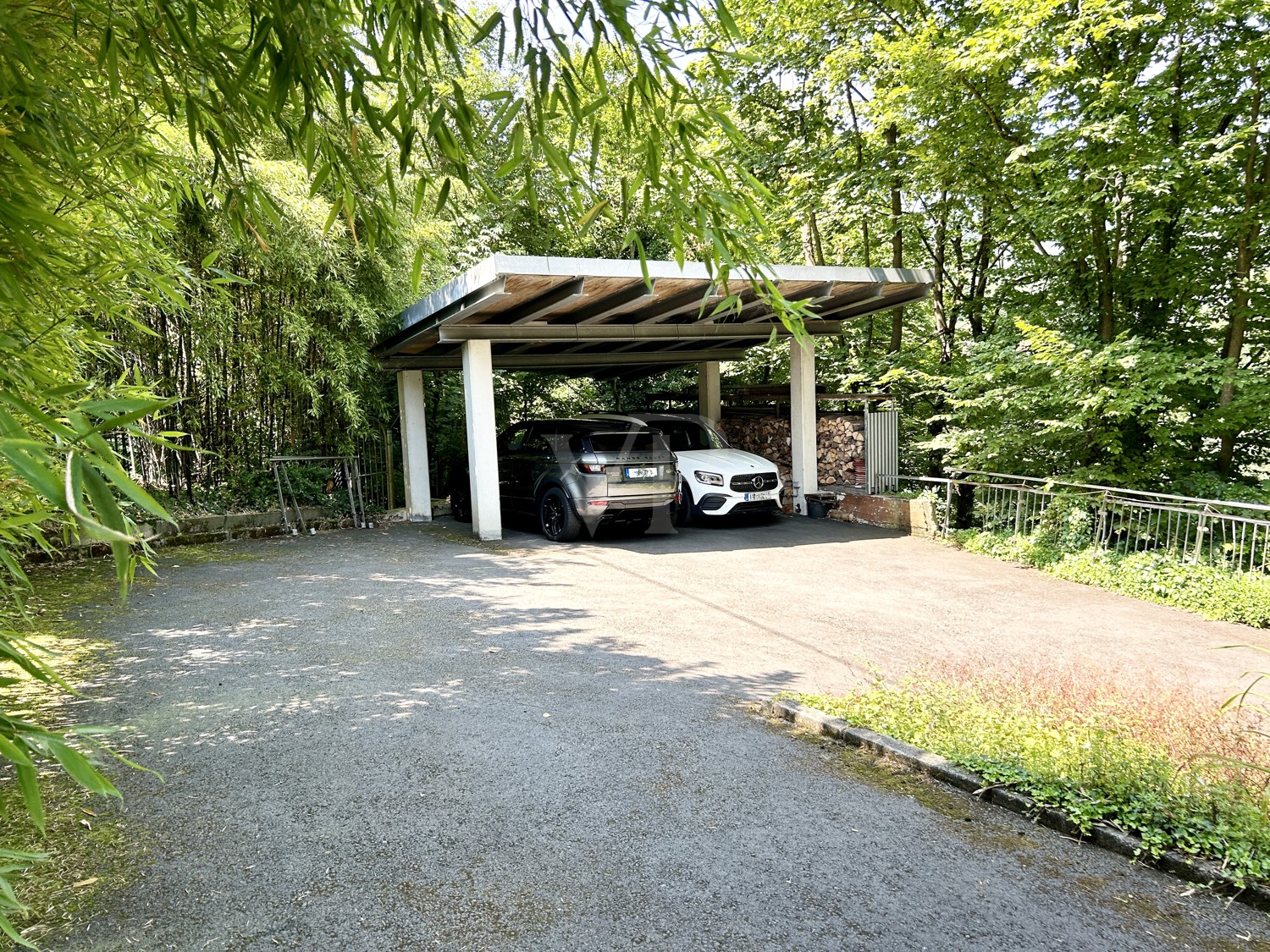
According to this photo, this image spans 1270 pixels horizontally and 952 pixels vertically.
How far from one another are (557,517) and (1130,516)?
21.0 ft

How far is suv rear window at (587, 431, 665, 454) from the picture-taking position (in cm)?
979

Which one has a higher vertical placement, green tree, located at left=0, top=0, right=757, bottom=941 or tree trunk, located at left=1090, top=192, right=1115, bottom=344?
tree trunk, located at left=1090, top=192, right=1115, bottom=344

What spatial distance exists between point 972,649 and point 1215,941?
3.22m

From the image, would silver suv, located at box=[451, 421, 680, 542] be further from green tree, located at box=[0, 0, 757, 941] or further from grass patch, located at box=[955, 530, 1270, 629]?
green tree, located at box=[0, 0, 757, 941]

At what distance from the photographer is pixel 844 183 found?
11477mm

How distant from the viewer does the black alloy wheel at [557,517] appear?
9992mm

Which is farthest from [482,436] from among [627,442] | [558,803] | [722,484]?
[558,803]

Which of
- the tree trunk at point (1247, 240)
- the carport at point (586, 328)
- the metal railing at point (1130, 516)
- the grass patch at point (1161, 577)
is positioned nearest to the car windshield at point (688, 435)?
the carport at point (586, 328)

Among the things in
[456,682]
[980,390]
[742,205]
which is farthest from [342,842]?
[980,390]

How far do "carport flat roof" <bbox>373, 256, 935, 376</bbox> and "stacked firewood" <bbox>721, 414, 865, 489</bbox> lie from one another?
4.47 feet

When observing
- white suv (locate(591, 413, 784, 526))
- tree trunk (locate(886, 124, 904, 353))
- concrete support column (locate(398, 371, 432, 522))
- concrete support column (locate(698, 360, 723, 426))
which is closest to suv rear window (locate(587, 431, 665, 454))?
white suv (locate(591, 413, 784, 526))

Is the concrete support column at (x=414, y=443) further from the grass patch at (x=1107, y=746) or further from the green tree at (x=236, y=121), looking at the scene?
the green tree at (x=236, y=121)

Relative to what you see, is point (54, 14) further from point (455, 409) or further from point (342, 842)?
point (455, 409)

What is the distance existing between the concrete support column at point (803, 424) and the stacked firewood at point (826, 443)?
1.20ft
